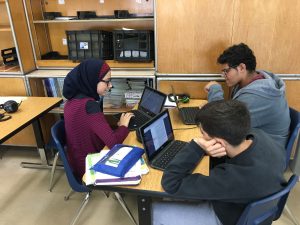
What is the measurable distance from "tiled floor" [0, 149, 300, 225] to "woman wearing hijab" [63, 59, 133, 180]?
0.47 metres

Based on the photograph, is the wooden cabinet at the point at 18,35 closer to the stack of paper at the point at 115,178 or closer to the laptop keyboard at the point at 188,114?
the laptop keyboard at the point at 188,114

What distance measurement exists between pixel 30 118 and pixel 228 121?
5.40ft

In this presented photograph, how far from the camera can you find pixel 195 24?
218cm

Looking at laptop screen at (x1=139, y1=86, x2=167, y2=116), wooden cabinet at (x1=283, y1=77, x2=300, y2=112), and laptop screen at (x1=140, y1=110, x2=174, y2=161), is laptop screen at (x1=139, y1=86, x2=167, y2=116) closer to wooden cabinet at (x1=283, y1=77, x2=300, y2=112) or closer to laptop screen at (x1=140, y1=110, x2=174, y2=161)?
laptop screen at (x1=140, y1=110, x2=174, y2=161)

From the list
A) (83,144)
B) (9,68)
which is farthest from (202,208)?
(9,68)

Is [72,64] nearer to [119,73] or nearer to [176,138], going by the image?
[119,73]

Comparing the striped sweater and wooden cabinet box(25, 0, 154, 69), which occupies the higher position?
wooden cabinet box(25, 0, 154, 69)

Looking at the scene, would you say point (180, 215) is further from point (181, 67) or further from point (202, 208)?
point (181, 67)

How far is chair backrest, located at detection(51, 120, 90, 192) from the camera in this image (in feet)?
5.33

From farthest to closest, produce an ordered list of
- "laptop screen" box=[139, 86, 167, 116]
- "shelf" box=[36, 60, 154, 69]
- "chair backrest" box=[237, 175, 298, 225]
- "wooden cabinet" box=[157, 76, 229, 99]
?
"shelf" box=[36, 60, 154, 69], "wooden cabinet" box=[157, 76, 229, 99], "laptop screen" box=[139, 86, 167, 116], "chair backrest" box=[237, 175, 298, 225]

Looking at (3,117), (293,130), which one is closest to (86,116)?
(3,117)

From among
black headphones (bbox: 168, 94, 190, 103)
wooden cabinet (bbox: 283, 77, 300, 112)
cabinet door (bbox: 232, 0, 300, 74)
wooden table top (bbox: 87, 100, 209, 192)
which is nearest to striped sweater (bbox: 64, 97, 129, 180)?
wooden table top (bbox: 87, 100, 209, 192)

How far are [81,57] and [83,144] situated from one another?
124cm

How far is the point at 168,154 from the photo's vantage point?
148 cm
